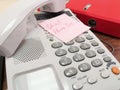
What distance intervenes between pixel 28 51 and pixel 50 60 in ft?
0.18

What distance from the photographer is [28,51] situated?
0.34 metres

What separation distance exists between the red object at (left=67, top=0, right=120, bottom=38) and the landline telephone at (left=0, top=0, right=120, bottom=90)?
0.08 meters

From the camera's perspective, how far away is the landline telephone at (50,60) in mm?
288

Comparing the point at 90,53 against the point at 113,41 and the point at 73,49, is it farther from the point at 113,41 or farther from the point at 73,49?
the point at 113,41

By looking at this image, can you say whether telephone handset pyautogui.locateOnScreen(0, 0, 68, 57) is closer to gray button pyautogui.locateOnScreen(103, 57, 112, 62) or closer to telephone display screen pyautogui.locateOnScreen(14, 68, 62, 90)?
telephone display screen pyautogui.locateOnScreen(14, 68, 62, 90)

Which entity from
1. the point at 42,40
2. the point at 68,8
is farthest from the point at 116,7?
the point at 42,40

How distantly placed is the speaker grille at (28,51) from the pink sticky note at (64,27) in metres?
0.05

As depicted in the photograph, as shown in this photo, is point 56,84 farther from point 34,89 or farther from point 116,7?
point 116,7

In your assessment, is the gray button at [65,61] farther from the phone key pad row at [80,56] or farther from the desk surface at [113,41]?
→ the desk surface at [113,41]

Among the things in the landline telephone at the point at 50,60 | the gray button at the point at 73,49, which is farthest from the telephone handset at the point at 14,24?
the gray button at the point at 73,49

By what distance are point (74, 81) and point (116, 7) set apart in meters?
0.28

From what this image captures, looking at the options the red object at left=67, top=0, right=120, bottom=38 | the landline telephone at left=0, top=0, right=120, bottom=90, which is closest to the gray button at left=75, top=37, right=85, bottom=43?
the landline telephone at left=0, top=0, right=120, bottom=90

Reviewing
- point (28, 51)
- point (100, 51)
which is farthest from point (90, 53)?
point (28, 51)

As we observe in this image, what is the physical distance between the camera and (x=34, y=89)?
0.93 feet
